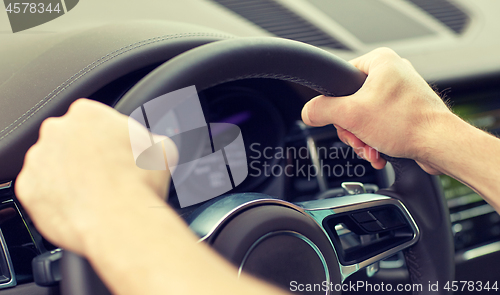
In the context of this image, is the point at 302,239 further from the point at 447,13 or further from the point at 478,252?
the point at 447,13

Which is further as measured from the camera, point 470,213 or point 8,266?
point 470,213

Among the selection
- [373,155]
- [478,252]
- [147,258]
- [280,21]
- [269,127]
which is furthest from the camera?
[280,21]

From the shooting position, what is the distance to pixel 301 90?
50.8 inches

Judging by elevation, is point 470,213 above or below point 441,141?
below

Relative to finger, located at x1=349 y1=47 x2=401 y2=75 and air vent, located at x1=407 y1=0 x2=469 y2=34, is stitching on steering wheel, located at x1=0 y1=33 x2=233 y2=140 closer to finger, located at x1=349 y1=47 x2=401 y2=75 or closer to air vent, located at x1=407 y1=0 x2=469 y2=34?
finger, located at x1=349 y1=47 x2=401 y2=75

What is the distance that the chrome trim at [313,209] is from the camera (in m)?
0.70

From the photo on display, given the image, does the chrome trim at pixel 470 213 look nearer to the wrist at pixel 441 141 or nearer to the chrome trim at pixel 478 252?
the chrome trim at pixel 478 252

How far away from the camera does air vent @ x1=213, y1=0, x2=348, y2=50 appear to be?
163cm

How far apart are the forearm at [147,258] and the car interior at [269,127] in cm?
9

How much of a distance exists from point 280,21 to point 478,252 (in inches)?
46.1

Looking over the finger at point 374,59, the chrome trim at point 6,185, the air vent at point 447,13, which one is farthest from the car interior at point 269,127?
the air vent at point 447,13

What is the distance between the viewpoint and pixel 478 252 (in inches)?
58.6

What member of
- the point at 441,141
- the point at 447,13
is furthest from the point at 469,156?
the point at 447,13

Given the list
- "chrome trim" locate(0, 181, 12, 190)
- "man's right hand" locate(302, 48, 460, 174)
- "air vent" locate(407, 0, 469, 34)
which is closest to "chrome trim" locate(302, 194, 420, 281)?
"man's right hand" locate(302, 48, 460, 174)
